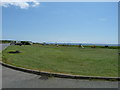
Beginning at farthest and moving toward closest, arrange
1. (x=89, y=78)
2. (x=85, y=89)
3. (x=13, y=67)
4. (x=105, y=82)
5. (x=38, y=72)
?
1. (x=13, y=67)
2. (x=38, y=72)
3. (x=89, y=78)
4. (x=105, y=82)
5. (x=85, y=89)

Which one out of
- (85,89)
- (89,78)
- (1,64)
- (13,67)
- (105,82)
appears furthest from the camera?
(1,64)

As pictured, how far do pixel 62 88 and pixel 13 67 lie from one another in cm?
414

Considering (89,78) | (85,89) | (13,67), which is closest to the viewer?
(85,89)

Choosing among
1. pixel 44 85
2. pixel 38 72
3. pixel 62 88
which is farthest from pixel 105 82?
pixel 38 72

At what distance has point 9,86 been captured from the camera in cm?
441

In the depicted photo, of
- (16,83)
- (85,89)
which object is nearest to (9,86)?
(16,83)

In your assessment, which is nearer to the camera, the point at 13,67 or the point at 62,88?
the point at 62,88

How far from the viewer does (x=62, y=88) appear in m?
4.19

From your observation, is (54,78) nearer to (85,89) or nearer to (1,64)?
(85,89)

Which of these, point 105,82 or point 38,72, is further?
point 38,72

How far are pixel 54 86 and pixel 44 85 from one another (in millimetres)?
395

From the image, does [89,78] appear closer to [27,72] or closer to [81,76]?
[81,76]

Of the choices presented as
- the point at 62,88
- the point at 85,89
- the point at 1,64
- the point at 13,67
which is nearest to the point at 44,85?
the point at 62,88

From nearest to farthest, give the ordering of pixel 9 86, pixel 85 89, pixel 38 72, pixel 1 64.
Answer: pixel 85 89 < pixel 9 86 < pixel 38 72 < pixel 1 64
